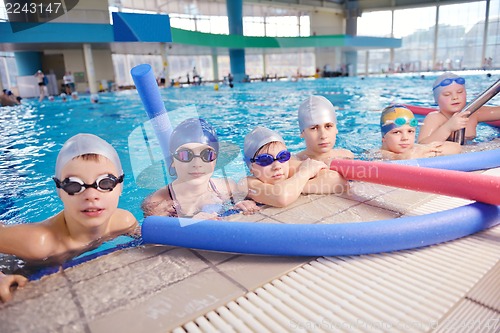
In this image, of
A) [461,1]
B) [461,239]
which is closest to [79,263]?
[461,239]

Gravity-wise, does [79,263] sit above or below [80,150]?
below

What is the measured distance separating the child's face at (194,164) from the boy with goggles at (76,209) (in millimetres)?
525

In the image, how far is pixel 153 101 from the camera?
285 centimetres

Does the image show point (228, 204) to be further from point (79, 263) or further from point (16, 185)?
point (16, 185)

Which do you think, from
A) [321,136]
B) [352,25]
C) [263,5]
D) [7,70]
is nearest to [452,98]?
[321,136]

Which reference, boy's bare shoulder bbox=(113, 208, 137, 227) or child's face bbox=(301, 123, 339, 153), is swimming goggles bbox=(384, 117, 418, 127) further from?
boy's bare shoulder bbox=(113, 208, 137, 227)

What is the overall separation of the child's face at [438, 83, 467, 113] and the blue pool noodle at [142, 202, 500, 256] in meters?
3.02

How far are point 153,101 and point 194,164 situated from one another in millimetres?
719

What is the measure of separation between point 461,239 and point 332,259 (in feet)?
2.46

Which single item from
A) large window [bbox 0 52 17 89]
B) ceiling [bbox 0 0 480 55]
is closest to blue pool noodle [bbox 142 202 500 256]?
ceiling [bbox 0 0 480 55]

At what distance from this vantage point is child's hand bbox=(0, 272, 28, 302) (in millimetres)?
1526

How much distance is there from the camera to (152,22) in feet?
56.6

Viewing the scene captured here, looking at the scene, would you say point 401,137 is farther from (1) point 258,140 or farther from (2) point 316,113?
(1) point 258,140

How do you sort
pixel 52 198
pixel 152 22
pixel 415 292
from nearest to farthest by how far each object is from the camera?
pixel 415 292
pixel 52 198
pixel 152 22
